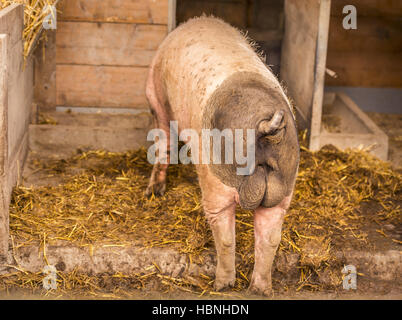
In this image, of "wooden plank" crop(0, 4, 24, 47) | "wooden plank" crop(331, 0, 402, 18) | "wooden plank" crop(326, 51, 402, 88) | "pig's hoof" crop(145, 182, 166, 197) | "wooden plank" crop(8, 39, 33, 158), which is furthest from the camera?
"wooden plank" crop(326, 51, 402, 88)

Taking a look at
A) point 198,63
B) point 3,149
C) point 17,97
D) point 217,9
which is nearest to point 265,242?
point 198,63

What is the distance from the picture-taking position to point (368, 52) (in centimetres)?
730

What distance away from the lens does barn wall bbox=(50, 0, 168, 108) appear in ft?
18.5

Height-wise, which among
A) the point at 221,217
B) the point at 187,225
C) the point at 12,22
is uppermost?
the point at 12,22

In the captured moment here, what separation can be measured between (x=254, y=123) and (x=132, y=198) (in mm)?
1830

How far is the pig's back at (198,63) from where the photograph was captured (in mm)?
3352

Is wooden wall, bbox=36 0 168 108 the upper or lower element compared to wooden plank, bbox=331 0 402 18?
lower

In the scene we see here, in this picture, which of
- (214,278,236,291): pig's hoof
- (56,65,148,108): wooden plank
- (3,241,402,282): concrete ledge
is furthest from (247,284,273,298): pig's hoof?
(56,65,148,108): wooden plank

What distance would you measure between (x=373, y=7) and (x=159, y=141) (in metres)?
3.40

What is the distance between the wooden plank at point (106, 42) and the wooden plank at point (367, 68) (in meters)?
2.46

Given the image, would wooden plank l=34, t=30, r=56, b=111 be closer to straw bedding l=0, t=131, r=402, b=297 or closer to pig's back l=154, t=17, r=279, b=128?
straw bedding l=0, t=131, r=402, b=297

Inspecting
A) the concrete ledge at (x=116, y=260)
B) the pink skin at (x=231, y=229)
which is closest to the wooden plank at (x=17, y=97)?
the concrete ledge at (x=116, y=260)

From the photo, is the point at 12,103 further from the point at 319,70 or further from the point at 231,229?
the point at 319,70

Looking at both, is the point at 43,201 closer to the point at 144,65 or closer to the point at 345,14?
the point at 144,65
